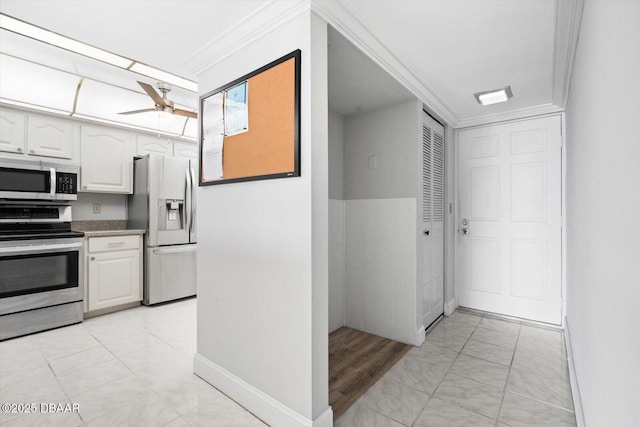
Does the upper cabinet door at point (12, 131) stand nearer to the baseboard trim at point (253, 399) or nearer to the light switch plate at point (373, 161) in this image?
the baseboard trim at point (253, 399)

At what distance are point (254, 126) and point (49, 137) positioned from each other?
3070 millimetres

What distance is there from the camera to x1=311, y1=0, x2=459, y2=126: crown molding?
1651 millimetres

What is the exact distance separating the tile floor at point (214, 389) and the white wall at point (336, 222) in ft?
2.79

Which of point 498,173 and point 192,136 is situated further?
point 192,136

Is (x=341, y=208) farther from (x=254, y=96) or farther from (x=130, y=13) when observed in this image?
(x=130, y=13)

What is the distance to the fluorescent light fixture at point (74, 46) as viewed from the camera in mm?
2117

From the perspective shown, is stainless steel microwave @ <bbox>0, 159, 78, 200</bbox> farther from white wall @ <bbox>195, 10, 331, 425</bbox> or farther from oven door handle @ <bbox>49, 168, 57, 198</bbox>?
white wall @ <bbox>195, 10, 331, 425</bbox>

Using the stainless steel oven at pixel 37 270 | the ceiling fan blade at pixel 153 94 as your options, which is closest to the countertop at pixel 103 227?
the stainless steel oven at pixel 37 270

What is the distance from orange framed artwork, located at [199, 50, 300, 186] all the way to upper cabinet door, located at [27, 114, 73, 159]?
2.39m

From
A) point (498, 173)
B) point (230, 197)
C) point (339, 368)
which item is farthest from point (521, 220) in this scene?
point (230, 197)

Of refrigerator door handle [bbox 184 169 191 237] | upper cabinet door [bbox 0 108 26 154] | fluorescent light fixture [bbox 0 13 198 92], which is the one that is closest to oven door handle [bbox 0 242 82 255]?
upper cabinet door [bbox 0 108 26 154]

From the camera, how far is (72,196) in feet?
11.3

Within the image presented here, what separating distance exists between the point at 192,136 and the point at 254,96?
316 cm

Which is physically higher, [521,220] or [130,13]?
[130,13]
